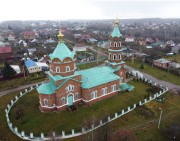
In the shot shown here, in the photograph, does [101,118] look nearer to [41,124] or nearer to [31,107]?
[41,124]

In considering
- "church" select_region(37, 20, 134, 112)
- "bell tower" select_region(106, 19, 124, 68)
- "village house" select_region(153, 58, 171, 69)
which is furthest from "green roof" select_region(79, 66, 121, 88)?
"village house" select_region(153, 58, 171, 69)

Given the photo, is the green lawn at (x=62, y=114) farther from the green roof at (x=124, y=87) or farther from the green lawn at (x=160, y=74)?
the green lawn at (x=160, y=74)

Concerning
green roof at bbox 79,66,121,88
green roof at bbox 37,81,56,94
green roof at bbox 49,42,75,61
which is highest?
green roof at bbox 49,42,75,61

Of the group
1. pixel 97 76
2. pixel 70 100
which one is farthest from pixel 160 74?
pixel 70 100

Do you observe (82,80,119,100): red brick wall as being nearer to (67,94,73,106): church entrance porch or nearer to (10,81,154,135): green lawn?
(10,81,154,135): green lawn

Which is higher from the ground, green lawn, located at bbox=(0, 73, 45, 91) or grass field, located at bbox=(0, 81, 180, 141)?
green lawn, located at bbox=(0, 73, 45, 91)

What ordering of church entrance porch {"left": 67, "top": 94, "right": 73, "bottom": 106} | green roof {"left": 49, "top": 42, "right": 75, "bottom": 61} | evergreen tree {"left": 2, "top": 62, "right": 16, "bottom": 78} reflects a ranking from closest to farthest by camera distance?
green roof {"left": 49, "top": 42, "right": 75, "bottom": 61}, church entrance porch {"left": 67, "top": 94, "right": 73, "bottom": 106}, evergreen tree {"left": 2, "top": 62, "right": 16, "bottom": 78}

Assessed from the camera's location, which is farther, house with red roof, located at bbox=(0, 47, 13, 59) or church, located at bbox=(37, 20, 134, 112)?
house with red roof, located at bbox=(0, 47, 13, 59)

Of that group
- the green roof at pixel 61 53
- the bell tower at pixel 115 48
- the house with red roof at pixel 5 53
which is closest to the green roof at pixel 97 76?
the bell tower at pixel 115 48

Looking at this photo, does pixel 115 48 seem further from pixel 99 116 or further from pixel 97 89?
pixel 99 116
